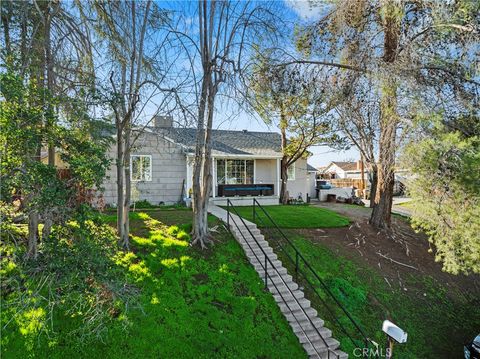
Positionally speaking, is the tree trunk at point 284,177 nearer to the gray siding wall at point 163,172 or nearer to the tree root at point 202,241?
the gray siding wall at point 163,172

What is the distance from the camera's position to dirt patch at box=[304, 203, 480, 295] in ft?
33.2

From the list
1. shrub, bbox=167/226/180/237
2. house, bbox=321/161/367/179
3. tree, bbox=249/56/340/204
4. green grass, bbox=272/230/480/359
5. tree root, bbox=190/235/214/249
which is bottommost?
green grass, bbox=272/230/480/359

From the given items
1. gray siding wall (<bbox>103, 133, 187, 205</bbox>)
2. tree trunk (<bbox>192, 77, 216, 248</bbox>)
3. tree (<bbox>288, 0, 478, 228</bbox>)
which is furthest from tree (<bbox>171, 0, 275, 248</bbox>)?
gray siding wall (<bbox>103, 133, 187, 205</bbox>)

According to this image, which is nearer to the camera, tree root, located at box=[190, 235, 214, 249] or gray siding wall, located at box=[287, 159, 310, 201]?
tree root, located at box=[190, 235, 214, 249]

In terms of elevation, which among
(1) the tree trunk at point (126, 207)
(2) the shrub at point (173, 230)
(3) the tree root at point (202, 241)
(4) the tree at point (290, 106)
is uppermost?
(4) the tree at point (290, 106)

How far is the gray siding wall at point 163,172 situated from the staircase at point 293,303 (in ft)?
22.1

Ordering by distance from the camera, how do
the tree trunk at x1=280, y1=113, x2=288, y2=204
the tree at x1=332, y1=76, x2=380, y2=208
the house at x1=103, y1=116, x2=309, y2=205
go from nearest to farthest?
the tree at x1=332, y1=76, x2=380, y2=208 → the house at x1=103, y1=116, x2=309, y2=205 → the tree trunk at x1=280, y1=113, x2=288, y2=204

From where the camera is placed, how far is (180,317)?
6375mm

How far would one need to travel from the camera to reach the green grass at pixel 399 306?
748 cm

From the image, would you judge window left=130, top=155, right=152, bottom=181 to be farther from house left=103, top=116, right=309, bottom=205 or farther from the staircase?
the staircase

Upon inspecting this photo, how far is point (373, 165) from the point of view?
37.9 feet

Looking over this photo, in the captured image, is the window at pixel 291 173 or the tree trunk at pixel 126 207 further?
the window at pixel 291 173

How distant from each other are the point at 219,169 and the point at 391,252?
32.7ft

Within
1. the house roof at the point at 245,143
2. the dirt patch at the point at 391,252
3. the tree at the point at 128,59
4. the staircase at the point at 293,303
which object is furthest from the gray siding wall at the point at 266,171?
the tree at the point at 128,59
